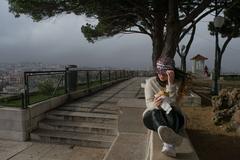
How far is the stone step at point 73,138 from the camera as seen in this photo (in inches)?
304

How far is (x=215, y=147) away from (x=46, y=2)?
1017 cm

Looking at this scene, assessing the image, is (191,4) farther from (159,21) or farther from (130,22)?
(130,22)

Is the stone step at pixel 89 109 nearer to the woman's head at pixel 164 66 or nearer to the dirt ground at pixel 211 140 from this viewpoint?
the dirt ground at pixel 211 140

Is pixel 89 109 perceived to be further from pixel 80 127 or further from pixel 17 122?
pixel 17 122

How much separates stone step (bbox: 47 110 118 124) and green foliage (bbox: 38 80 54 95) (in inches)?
32.3

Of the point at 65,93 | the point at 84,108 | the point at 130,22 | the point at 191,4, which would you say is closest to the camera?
the point at 84,108

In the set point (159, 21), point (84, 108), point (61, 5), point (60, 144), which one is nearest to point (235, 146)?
point (60, 144)

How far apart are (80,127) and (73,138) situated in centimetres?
60

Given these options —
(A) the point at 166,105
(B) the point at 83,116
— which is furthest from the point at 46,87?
(A) the point at 166,105

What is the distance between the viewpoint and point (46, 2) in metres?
14.0

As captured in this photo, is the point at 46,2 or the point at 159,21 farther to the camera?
the point at 159,21

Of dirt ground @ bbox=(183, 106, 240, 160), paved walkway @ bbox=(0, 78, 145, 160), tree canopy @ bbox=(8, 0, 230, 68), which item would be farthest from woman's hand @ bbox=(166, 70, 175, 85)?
tree canopy @ bbox=(8, 0, 230, 68)

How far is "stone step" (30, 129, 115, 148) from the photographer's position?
772 cm

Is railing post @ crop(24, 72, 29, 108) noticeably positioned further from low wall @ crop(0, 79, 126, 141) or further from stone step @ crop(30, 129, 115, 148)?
stone step @ crop(30, 129, 115, 148)
